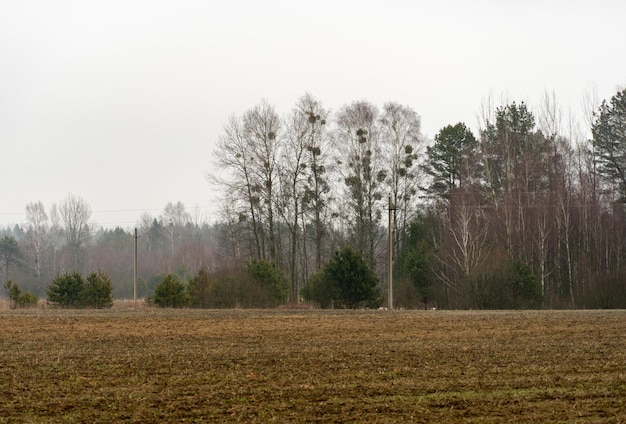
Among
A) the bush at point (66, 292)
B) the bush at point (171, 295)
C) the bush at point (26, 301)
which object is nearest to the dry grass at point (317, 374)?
the bush at point (171, 295)

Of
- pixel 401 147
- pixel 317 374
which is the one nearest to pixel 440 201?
pixel 401 147

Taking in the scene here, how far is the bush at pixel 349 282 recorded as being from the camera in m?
44.3

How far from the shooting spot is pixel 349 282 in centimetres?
4444

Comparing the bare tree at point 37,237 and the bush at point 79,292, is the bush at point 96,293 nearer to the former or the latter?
the bush at point 79,292

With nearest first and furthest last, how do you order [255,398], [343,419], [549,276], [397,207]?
1. [343,419]
2. [255,398]
3. [549,276]
4. [397,207]

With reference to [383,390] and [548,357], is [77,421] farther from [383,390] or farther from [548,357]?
[548,357]

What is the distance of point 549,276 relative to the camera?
177 feet

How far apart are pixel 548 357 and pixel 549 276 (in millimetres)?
37207

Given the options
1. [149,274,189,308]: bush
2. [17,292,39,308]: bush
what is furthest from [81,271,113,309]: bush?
[17,292,39,308]: bush

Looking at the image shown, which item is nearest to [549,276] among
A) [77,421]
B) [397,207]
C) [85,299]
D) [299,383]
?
[397,207]

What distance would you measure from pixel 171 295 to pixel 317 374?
33.5m

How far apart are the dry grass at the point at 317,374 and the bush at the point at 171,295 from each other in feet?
67.9

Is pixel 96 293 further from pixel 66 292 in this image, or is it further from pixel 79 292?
pixel 66 292

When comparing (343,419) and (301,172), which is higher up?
(301,172)
